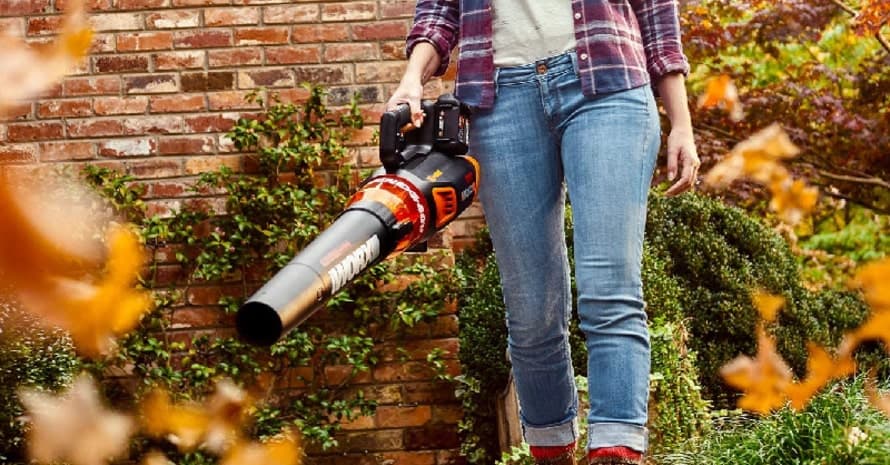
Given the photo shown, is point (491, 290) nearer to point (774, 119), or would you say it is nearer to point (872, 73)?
point (774, 119)

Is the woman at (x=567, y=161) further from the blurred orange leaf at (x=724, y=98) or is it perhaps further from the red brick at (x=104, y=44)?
the blurred orange leaf at (x=724, y=98)

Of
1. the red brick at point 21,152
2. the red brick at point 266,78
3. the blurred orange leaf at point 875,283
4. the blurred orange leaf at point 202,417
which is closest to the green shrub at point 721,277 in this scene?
the blurred orange leaf at point 875,283

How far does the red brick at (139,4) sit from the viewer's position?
312 cm

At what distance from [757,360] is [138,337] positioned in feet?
7.11

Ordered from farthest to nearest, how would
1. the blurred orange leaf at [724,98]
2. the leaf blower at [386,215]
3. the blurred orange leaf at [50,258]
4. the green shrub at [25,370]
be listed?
the blurred orange leaf at [724,98] < the green shrub at [25,370] < the leaf blower at [386,215] < the blurred orange leaf at [50,258]

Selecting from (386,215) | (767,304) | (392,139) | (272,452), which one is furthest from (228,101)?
(767,304)

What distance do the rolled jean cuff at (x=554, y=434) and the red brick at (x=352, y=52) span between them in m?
1.62

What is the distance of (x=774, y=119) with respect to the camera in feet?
15.6

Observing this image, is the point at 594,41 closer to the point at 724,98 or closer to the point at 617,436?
the point at 617,436

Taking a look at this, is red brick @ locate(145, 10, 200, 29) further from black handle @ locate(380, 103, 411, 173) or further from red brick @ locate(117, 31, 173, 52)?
black handle @ locate(380, 103, 411, 173)

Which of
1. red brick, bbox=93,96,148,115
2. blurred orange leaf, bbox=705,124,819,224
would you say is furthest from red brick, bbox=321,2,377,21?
blurred orange leaf, bbox=705,124,819,224

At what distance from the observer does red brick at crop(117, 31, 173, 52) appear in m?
3.11

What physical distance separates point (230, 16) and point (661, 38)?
1.74 meters

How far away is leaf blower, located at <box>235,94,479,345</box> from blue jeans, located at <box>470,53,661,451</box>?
0.11 metres
